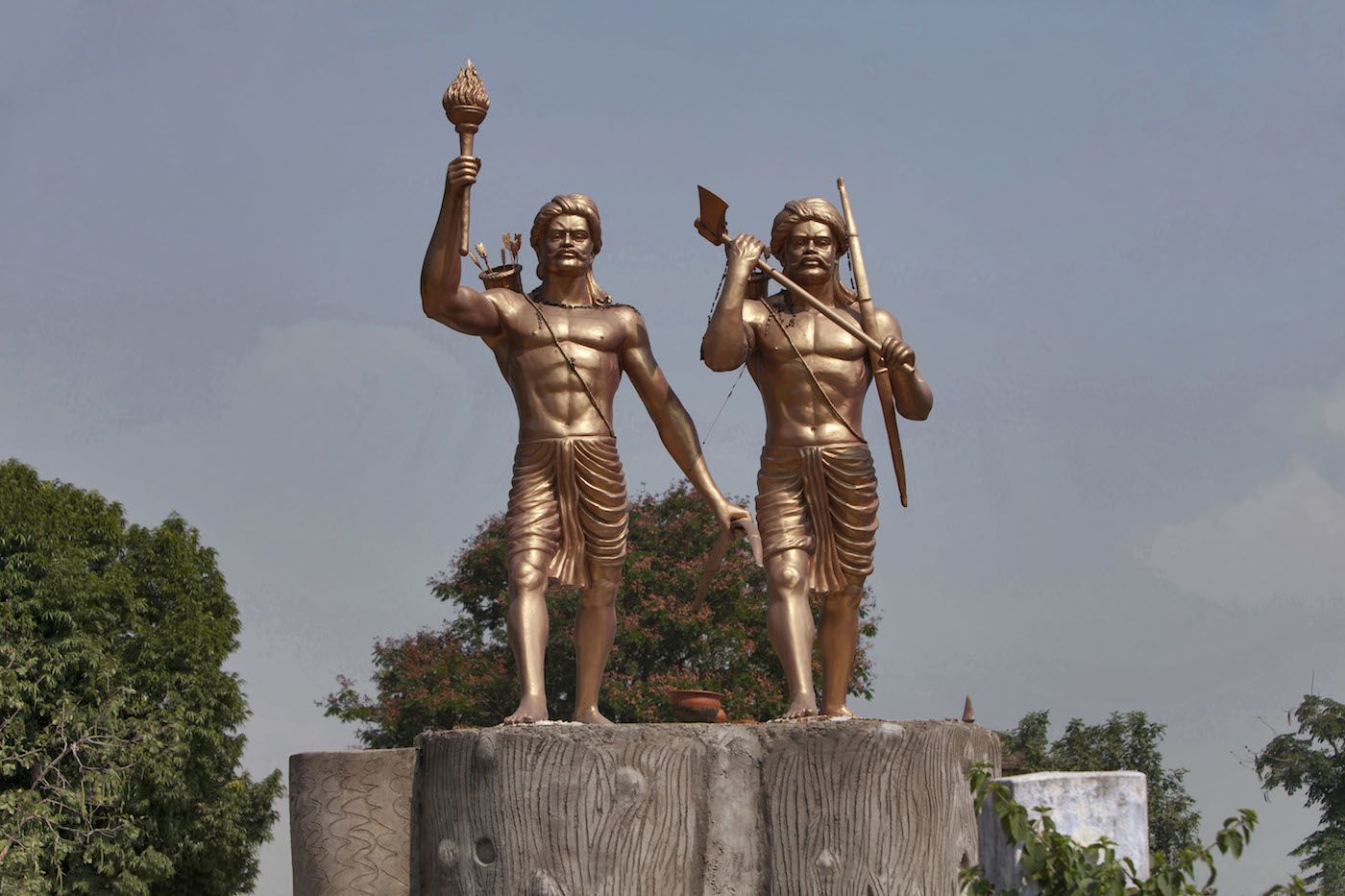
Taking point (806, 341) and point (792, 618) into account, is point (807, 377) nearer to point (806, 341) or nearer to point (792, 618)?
point (806, 341)

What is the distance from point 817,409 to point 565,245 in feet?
5.11

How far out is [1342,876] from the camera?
16969mm

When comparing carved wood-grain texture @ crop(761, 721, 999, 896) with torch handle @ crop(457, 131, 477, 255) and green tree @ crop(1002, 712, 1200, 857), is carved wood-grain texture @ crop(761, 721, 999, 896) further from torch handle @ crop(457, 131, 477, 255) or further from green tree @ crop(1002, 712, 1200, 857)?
green tree @ crop(1002, 712, 1200, 857)

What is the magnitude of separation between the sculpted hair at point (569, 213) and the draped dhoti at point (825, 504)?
4.25 feet

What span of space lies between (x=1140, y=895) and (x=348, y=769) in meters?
4.31

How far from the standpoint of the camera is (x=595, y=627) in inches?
394

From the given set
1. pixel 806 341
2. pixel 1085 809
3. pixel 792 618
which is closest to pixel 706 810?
pixel 792 618

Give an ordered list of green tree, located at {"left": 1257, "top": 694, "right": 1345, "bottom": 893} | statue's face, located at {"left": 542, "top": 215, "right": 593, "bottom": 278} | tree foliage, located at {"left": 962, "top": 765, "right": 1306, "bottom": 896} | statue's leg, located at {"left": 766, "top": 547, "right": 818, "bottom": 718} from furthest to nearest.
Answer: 1. green tree, located at {"left": 1257, "top": 694, "right": 1345, "bottom": 893}
2. statue's face, located at {"left": 542, "top": 215, "right": 593, "bottom": 278}
3. statue's leg, located at {"left": 766, "top": 547, "right": 818, "bottom": 718}
4. tree foliage, located at {"left": 962, "top": 765, "right": 1306, "bottom": 896}

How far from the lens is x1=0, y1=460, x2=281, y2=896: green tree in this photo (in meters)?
18.6

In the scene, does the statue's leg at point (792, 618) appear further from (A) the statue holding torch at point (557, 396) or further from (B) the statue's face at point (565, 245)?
(B) the statue's face at point (565, 245)

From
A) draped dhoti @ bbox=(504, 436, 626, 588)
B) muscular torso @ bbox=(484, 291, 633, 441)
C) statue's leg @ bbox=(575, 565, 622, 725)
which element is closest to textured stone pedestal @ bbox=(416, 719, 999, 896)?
statue's leg @ bbox=(575, 565, 622, 725)

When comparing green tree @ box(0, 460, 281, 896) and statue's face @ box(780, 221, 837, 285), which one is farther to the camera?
green tree @ box(0, 460, 281, 896)

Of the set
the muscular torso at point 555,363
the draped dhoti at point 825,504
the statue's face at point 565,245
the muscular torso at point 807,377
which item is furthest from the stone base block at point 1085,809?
the statue's face at point 565,245

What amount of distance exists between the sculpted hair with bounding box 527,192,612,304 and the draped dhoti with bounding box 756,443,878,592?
129 cm
